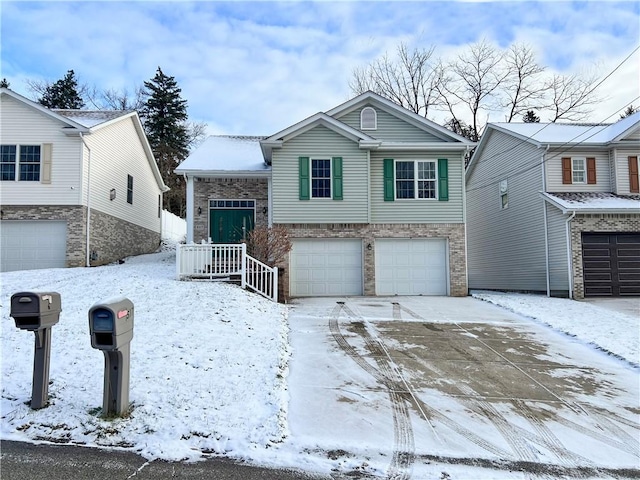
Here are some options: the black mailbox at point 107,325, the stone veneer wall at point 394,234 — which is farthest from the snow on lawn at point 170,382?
the stone veneer wall at point 394,234

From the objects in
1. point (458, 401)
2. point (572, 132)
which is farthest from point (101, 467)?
point (572, 132)

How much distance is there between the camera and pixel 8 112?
14523mm

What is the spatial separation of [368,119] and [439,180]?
343 centimetres

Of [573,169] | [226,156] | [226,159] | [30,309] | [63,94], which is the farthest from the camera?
[63,94]

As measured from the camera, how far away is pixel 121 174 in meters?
18.0

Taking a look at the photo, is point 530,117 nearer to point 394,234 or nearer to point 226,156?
point 394,234

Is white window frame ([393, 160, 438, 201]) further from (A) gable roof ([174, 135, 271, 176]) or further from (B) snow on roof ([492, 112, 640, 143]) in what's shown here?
(A) gable roof ([174, 135, 271, 176])

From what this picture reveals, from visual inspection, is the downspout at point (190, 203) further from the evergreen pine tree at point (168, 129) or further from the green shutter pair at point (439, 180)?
the evergreen pine tree at point (168, 129)

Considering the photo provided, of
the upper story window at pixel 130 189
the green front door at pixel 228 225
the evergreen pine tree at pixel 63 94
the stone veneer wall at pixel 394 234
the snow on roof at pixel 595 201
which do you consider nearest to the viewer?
the snow on roof at pixel 595 201

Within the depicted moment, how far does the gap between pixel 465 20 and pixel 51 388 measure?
11.2 meters

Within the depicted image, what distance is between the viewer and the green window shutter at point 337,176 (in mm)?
13969

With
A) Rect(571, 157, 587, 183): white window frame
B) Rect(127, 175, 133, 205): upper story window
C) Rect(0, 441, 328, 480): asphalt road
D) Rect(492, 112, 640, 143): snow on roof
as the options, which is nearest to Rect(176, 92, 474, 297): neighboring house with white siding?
Rect(492, 112, 640, 143): snow on roof

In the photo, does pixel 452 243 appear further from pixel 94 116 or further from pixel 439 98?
pixel 439 98

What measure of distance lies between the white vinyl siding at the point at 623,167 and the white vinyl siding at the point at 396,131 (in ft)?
21.8
